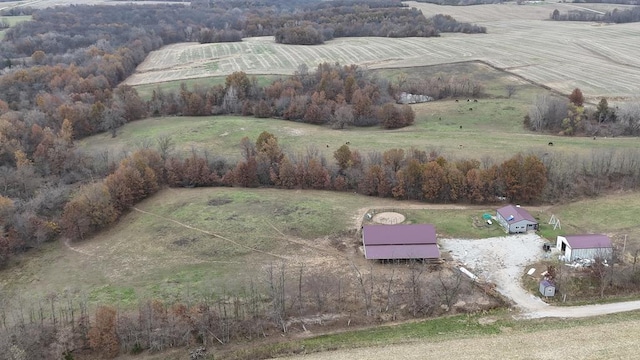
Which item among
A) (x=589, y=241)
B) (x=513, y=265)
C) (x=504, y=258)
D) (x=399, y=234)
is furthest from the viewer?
(x=399, y=234)

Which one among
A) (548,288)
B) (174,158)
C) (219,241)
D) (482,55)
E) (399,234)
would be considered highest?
(482,55)

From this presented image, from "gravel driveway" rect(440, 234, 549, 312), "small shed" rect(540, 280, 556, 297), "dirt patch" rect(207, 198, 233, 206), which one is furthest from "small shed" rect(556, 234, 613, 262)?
"dirt patch" rect(207, 198, 233, 206)

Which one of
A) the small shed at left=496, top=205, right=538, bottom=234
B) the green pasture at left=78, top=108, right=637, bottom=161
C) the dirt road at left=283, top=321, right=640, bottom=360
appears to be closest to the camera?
the dirt road at left=283, top=321, right=640, bottom=360

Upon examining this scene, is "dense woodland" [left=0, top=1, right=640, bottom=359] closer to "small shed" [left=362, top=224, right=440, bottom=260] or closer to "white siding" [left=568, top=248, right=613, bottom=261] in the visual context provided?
"small shed" [left=362, top=224, right=440, bottom=260]

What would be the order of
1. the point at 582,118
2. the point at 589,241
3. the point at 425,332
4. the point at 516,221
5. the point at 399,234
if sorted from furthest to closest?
the point at 582,118 → the point at 516,221 → the point at 399,234 → the point at 589,241 → the point at 425,332

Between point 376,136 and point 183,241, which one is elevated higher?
point 376,136

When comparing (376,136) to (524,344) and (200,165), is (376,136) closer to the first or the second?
(200,165)

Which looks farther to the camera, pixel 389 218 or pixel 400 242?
pixel 389 218

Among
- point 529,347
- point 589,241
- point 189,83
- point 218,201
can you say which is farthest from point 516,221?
point 189,83
